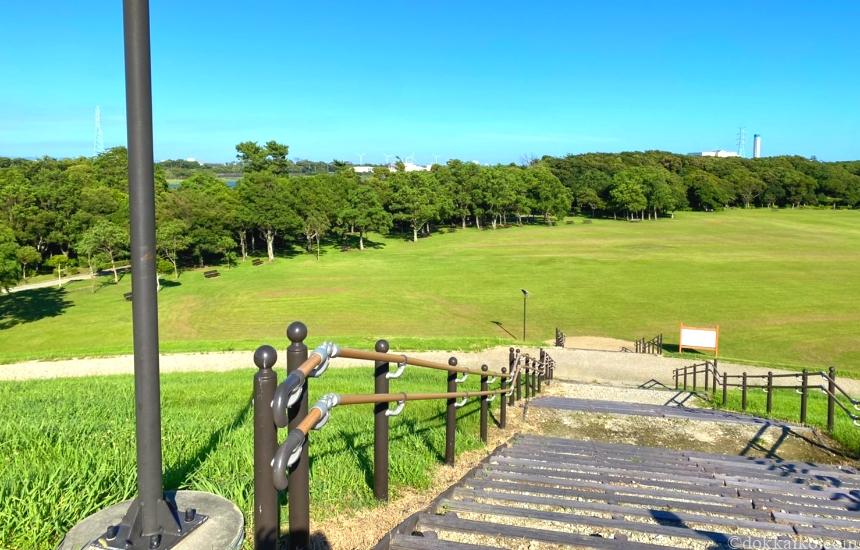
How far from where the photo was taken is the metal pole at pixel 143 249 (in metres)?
2.51

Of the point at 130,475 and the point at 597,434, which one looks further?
the point at 597,434

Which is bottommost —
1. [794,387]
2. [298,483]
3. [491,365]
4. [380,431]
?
[491,365]

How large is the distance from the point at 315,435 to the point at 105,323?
29.4 m

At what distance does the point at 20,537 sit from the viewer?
115 inches

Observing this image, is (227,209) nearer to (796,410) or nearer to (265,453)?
(796,410)

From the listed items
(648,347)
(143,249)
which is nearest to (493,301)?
(648,347)

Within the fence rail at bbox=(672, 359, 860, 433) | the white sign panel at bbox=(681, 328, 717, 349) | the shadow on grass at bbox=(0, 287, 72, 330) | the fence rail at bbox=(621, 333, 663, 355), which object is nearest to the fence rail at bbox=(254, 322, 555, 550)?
the fence rail at bbox=(672, 359, 860, 433)

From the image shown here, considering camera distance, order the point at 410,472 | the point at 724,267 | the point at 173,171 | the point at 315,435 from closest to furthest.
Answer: the point at 410,472
the point at 315,435
the point at 724,267
the point at 173,171

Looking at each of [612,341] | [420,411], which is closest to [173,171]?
[612,341]

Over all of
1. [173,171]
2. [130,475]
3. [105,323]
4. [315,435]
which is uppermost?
[173,171]

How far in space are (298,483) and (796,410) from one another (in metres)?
13.8

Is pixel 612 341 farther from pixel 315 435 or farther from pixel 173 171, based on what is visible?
pixel 173 171

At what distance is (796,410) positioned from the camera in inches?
515

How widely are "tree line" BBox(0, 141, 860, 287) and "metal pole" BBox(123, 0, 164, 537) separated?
34599mm
